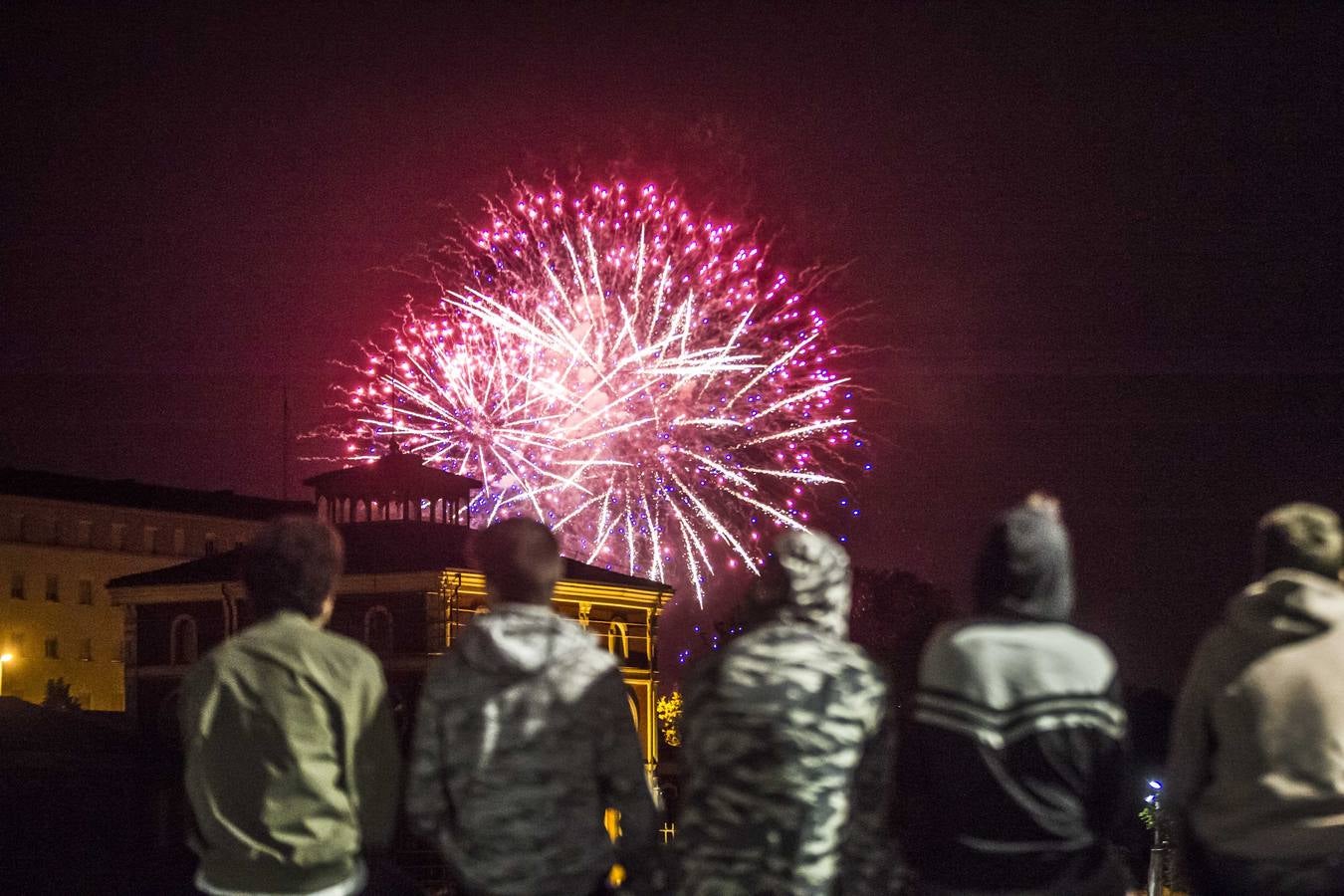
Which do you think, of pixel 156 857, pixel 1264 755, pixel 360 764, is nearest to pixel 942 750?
pixel 1264 755

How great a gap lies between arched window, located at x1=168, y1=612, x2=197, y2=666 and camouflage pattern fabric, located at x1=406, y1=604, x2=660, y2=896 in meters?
52.0

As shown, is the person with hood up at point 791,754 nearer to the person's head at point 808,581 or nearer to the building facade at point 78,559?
the person's head at point 808,581

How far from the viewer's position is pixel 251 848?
6.48m

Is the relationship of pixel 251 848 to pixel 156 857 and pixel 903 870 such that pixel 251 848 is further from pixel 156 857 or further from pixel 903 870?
pixel 156 857

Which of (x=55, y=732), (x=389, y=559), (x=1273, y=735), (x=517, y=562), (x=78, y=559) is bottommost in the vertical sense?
(x=55, y=732)

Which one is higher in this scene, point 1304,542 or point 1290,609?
point 1304,542

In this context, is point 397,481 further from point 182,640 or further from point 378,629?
point 182,640

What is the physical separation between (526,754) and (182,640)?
52694 millimetres

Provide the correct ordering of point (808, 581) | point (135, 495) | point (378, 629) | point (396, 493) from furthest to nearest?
1. point (135, 495)
2. point (396, 493)
3. point (378, 629)
4. point (808, 581)

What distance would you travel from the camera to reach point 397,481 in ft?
196

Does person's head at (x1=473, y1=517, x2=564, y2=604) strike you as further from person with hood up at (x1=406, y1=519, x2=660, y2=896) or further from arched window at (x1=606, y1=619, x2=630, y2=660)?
arched window at (x1=606, y1=619, x2=630, y2=660)

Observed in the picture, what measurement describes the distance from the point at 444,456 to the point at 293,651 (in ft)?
145

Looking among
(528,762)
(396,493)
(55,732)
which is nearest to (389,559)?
(396,493)

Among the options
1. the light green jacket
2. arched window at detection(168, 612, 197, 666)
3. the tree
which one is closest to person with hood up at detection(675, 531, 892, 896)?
the light green jacket
